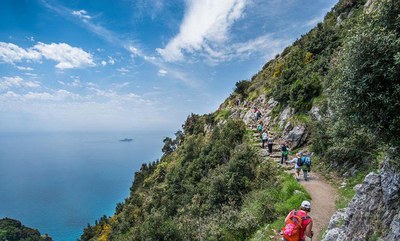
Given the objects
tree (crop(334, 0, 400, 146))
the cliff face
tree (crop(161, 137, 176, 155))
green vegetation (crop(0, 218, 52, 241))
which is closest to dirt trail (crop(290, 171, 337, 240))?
the cliff face

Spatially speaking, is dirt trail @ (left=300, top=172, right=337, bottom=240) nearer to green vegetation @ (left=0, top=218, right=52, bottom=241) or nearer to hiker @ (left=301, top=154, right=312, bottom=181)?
hiker @ (left=301, top=154, right=312, bottom=181)

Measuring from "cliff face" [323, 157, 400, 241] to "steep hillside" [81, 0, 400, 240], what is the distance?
0.11 ft

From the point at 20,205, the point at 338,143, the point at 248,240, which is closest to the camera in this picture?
the point at 248,240

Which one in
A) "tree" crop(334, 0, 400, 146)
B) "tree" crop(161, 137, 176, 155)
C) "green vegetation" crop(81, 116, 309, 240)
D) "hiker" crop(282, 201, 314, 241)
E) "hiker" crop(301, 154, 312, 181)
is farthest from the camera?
"tree" crop(161, 137, 176, 155)

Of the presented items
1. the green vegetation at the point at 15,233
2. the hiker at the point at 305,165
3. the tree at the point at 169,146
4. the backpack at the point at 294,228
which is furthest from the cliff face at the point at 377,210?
the green vegetation at the point at 15,233

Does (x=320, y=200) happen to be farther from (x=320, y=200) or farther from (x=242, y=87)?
(x=242, y=87)

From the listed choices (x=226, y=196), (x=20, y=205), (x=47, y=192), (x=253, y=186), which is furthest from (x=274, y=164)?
(x=47, y=192)

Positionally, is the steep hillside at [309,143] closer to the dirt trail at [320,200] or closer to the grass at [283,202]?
the grass at [283,202]

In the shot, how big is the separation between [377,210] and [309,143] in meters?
14.3

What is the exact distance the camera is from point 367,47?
225 inches

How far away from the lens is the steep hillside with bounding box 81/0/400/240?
5609mm

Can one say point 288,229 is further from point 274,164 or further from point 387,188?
point 274,164

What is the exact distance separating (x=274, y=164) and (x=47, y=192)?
188 metres

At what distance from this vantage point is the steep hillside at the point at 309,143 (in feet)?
18.4
